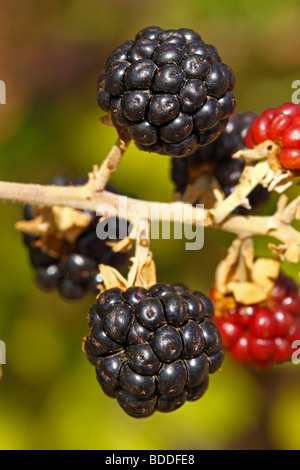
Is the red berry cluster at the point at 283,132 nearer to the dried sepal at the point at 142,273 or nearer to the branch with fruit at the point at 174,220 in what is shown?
the branch with fruit at the point at 174,220

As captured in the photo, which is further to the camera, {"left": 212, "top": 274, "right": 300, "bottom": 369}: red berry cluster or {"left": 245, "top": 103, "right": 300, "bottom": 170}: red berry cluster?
{"left": 212, "top": 274, "right": 300, "bottom": 369}: red berry cluster

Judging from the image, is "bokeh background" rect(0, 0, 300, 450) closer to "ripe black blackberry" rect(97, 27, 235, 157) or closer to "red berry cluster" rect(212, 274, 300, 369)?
"red berry cluster" rect(212, 274, 300, 369)

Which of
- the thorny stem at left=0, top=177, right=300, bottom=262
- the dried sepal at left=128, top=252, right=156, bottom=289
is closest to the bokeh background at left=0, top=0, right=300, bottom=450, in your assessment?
the thorny stem at left=0, top=177, right=300, bottom=262

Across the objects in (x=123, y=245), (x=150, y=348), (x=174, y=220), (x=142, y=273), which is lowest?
(x=150, y=348)

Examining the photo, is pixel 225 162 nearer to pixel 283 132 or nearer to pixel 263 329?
pixel 283 132

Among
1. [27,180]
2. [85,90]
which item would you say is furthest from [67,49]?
[27,180]

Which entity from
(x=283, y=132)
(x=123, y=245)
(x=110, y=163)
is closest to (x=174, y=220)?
(x=123, y=245)
